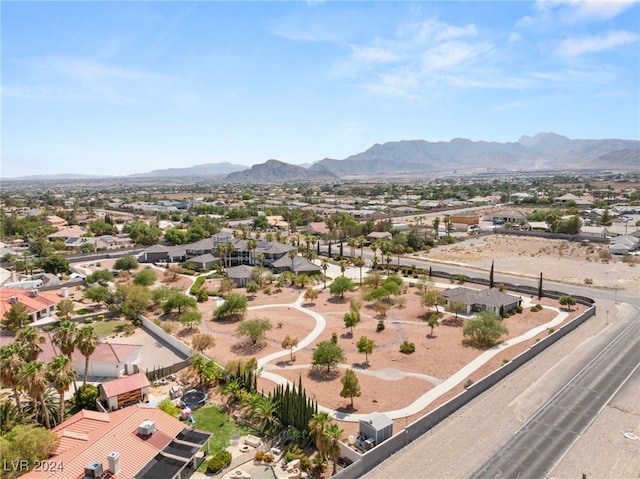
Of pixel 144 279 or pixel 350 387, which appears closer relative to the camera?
pixel 350 387

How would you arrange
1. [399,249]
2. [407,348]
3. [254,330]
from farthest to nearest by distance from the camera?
[399,249] < [254,330] < [407,348]

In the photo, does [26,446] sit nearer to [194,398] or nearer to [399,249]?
[194,398]

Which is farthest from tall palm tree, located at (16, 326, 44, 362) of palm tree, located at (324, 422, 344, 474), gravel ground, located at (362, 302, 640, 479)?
gravel ground, located at (362, 302, 640, 479)

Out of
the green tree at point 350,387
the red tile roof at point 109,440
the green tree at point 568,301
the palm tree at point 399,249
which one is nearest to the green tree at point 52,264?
the red tile roof at point 109,440

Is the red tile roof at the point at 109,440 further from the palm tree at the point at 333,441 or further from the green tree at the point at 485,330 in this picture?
the green tree at the point at 485,330

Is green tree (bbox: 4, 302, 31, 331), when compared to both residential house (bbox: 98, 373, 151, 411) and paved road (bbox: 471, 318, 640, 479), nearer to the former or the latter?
residential house (bbox: 98, 373, 151, 411)

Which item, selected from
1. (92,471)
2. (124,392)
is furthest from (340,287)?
(92,471)
